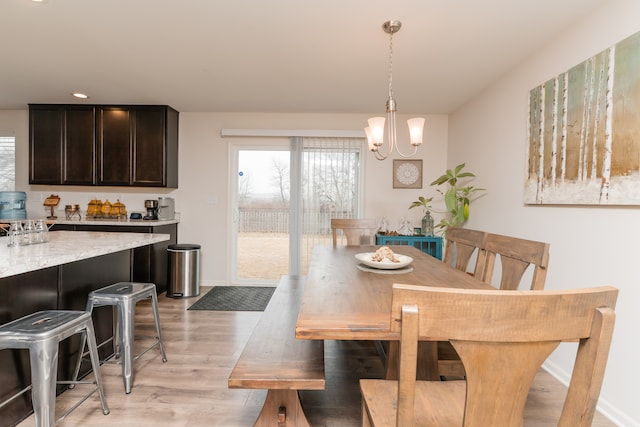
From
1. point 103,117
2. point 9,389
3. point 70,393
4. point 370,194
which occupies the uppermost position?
point 103,117

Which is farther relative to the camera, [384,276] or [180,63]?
[180,63]

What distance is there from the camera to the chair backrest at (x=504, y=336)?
66 cm

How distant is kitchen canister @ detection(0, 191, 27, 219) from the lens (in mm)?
4102

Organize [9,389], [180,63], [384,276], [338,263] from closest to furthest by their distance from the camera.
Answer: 1. [9,389]
2. [384,276]
3. [338,263]
4. [180,63]

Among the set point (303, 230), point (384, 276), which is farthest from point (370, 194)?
point (384, 276)

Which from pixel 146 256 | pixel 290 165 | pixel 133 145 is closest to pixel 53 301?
pixel 146 256

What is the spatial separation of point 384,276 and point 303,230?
2714 millimetres

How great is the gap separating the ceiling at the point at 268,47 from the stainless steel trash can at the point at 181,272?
6.02 feet

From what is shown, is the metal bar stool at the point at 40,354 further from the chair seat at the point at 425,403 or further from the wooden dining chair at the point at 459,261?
the wooden dining chair at the point at 459,261

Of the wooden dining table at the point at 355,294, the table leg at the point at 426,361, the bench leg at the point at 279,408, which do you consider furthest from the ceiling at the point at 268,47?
the bench leg at the point at 279,408

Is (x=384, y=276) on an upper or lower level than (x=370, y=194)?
lower

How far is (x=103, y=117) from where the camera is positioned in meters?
4.02

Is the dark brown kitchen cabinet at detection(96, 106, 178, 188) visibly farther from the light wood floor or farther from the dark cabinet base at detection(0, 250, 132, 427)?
the light wood floor

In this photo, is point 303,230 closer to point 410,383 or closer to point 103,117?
point 103,117
